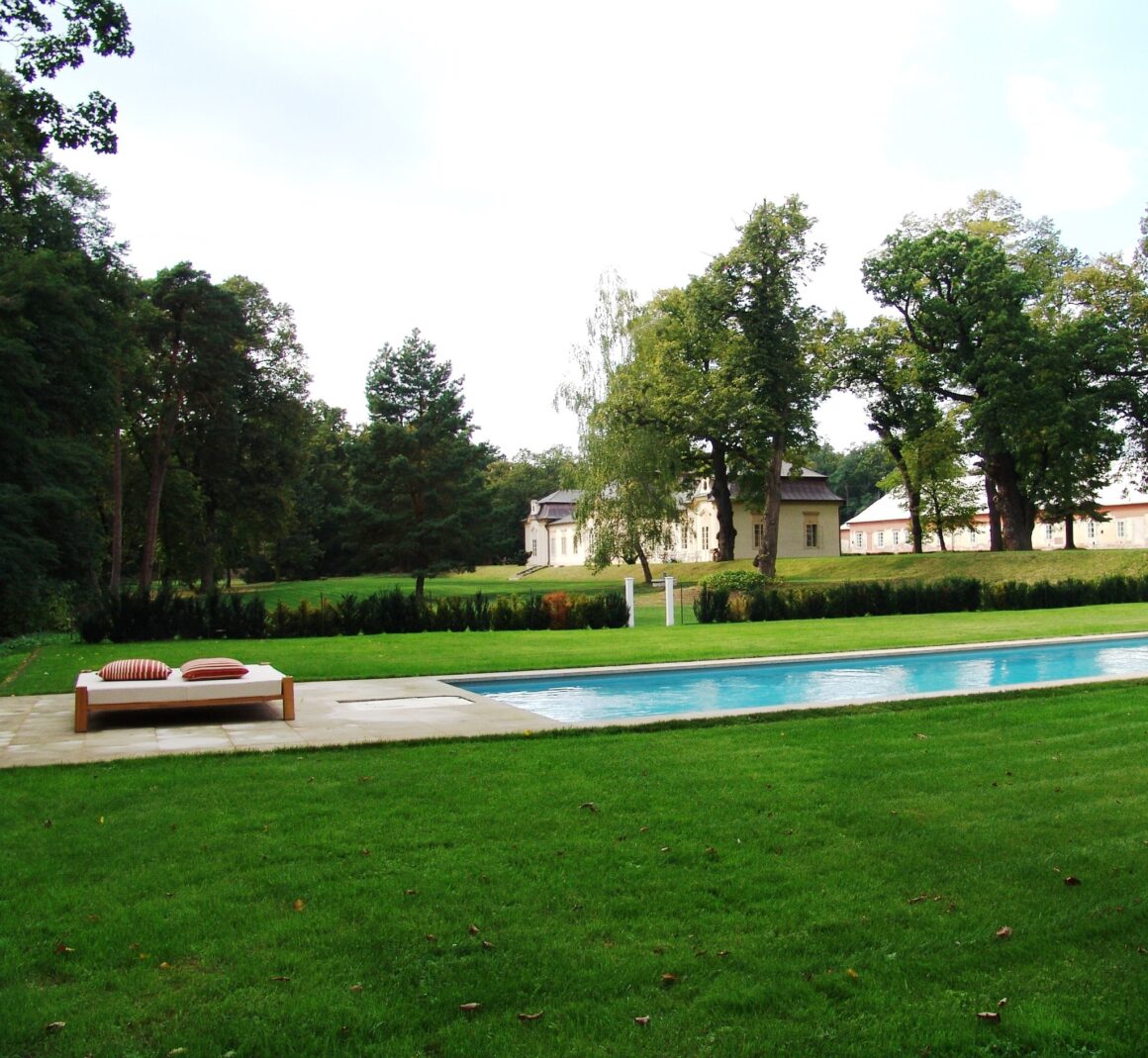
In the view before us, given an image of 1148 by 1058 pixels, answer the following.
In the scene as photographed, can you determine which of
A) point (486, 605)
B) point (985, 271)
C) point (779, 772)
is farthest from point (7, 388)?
point (985, 271)

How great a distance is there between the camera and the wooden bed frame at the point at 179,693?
351 inches

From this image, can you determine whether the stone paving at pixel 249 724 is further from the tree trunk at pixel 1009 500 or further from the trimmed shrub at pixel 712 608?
the tree trunk at pixel 1009 500

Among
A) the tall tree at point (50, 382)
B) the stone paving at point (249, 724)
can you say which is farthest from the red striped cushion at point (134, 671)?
the tall tree at point (50, 382)

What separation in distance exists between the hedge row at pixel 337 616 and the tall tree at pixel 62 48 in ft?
41.4

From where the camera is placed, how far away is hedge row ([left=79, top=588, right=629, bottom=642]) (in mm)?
19594

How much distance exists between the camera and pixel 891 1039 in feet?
9.84

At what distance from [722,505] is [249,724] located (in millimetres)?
40672

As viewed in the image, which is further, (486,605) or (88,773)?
(486,605)

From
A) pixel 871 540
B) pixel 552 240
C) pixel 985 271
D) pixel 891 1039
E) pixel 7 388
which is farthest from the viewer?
pixel 871 540

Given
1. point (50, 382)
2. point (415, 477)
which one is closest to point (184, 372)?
point (415, 477)

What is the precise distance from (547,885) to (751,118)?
11.0m

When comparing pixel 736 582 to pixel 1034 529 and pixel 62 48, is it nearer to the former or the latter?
pixel 62 48

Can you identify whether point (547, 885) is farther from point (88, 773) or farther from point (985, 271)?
point (985, 271)

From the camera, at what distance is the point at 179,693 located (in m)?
9.15
